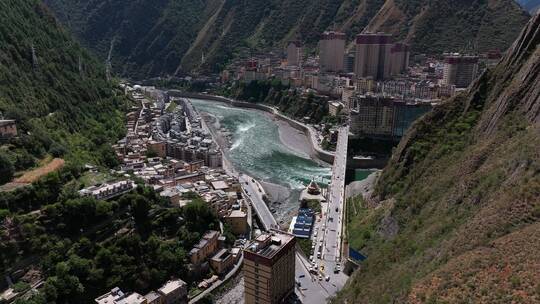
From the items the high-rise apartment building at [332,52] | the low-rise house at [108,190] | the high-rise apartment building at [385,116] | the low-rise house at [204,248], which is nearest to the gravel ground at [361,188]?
the low-rise house at [204,248]

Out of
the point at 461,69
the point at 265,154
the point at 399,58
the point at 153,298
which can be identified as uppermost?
the point at 399,58

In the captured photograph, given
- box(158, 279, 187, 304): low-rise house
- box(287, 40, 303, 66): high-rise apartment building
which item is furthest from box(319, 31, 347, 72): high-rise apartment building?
box(158, 279, 187, 304): low-rise house

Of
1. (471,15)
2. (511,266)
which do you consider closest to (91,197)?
(511,266)

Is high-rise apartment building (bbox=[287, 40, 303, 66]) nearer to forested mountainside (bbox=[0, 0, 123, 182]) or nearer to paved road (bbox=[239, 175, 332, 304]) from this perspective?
forested mountainside (bbox=[0, 0, 123, 182])

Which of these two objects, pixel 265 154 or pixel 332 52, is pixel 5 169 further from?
pixel 332 52

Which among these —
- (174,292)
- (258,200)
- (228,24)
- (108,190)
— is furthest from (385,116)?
(228,24)

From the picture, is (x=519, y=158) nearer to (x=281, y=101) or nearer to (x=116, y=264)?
(x=116, y=264)
